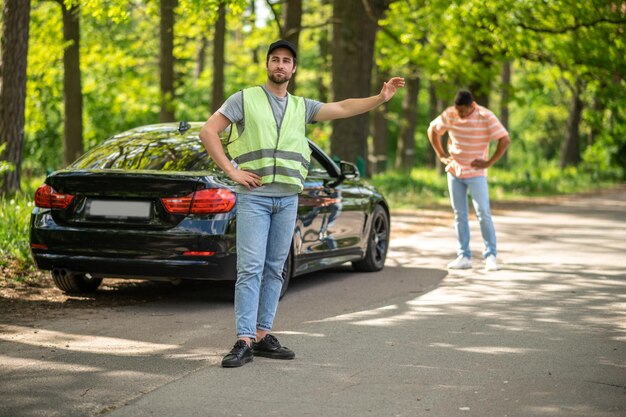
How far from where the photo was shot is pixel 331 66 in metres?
21.2

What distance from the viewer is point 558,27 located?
21.5 metres

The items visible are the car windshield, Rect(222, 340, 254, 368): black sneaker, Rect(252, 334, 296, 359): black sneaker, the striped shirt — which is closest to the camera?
Rect(222, 340, 254, 368): black sneaker

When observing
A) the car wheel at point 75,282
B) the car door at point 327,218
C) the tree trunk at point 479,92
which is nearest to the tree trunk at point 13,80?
the car wheel at point 75,282

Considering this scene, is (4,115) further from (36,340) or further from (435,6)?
(435,6)

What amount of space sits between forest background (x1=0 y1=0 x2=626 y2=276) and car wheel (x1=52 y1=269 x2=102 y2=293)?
4.14 feet

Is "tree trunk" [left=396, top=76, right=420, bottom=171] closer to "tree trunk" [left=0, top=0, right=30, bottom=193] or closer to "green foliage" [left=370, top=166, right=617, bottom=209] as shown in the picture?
"green foliage" [left=370, top=166, right=617, bottom=209]

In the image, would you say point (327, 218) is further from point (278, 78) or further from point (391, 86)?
point (278, 78)

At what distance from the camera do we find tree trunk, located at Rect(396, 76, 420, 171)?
37312 millimetres

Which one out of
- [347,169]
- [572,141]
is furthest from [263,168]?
[572,141]

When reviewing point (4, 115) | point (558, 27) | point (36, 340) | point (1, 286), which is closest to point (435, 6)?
point (558, 27)

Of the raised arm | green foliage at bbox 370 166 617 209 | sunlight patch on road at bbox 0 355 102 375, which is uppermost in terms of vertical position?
the raised arm

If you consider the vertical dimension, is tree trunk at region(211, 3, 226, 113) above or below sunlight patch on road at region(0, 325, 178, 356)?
above

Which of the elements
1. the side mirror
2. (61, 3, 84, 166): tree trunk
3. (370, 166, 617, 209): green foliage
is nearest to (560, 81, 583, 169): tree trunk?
(370, 166, 617, 209): green foliage

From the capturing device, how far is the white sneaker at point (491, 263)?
1148 cm
